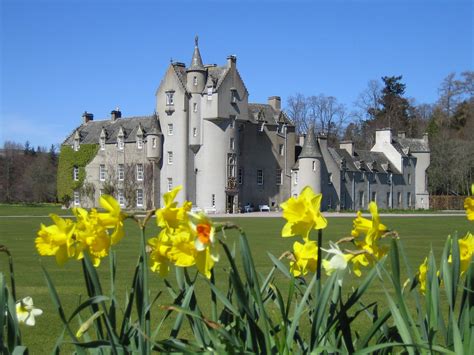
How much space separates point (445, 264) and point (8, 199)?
7950 centimetres

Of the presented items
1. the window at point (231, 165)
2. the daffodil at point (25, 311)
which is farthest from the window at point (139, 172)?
the daffodil at point (25, 311)

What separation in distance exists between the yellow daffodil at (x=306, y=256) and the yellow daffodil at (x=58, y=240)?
1091mm

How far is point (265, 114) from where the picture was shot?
198 ft

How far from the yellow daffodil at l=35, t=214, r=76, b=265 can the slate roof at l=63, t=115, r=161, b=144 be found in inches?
2092

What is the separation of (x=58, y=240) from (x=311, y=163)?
2196 inches

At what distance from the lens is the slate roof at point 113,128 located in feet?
189

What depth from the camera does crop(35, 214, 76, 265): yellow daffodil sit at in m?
2.46

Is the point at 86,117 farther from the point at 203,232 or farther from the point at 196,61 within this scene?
the point at 203,232

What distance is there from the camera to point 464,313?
2.95 meters

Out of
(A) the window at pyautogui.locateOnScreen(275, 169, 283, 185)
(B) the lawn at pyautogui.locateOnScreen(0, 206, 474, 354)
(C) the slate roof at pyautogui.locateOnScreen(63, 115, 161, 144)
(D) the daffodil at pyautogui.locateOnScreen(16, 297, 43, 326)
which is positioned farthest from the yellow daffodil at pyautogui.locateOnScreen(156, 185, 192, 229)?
(A) the window at pyautogui.locateOnScreen(275, 169, 283, 185)

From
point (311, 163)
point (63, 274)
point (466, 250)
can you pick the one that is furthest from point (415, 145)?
point (466, 250)

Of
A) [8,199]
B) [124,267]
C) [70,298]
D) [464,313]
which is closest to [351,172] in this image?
[8,199]

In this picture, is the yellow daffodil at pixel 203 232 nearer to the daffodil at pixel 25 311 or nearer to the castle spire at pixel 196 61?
the daffodil at pixel 25 311

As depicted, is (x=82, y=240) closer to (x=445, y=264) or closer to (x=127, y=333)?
(x=127, y=333)
